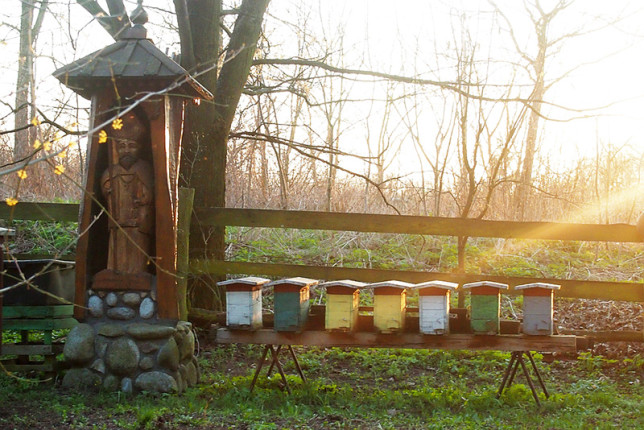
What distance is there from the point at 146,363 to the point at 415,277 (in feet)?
8.55

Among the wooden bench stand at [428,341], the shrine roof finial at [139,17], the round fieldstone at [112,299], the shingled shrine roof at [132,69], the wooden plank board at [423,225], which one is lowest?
the wooden bench stand at [428,341]

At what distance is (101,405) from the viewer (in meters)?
5.16

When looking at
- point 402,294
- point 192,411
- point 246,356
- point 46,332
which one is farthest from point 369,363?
point 46,332

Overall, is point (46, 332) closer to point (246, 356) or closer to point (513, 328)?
point (246, 356)

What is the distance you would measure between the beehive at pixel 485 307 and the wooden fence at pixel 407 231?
0.94 m

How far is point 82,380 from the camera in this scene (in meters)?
5.56

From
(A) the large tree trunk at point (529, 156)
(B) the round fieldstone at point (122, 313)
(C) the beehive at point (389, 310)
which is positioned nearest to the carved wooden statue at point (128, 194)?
(B) the round fieldstone at point (122, 313)

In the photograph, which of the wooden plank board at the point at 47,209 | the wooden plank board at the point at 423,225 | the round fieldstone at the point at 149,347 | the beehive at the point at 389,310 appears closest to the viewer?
the beehive at the point at 389,310

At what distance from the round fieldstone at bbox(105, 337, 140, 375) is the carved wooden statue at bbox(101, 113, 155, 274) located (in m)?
0.62

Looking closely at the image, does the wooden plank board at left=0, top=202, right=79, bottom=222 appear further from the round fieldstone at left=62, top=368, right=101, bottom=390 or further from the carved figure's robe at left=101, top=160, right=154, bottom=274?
the round fieldstone at left=62, top=368, right=101, bottom=390

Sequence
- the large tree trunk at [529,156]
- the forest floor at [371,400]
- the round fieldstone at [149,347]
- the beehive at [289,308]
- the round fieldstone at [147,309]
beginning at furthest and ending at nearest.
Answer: the large tree trunk at [529,156], the round fieldstone at [147,309], the round fieldstone at [149,347], the beehive at [289,308], the forest floor at [371,400]

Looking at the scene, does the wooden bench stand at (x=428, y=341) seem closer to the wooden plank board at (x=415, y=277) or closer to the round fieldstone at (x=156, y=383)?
the round fieldstone at (x=156, y=383)

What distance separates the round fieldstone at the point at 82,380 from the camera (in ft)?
18.2

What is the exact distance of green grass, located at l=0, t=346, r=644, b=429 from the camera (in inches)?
183
